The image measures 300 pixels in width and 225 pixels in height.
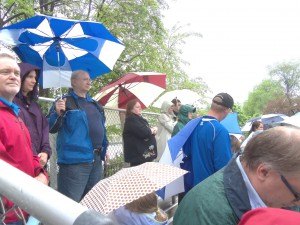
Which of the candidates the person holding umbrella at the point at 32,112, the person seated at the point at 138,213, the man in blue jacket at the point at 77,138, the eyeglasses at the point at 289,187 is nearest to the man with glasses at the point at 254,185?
the eyeglasses at the point at 289,187

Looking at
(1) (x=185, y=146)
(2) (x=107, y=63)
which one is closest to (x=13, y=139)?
(1) (x=185, y=146)

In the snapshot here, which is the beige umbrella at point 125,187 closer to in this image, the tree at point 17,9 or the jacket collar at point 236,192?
the jacket collar at point 236,192

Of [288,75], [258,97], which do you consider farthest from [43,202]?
[258,97]

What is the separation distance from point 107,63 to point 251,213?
14.4ft

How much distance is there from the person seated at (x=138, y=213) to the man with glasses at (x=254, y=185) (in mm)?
1078

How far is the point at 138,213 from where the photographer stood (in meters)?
3.10

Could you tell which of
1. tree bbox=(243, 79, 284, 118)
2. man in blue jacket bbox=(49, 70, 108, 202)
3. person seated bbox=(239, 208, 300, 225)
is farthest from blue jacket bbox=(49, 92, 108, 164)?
tree bbox=(243, 79, 284, 118)

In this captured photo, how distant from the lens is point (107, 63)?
544 centimetres

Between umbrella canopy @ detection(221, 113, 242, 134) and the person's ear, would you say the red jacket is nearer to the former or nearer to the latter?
the person's ear

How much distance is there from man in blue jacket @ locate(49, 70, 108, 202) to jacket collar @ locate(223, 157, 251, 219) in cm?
276

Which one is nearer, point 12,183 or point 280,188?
point 12,183

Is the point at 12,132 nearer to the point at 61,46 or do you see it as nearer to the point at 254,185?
the point at 254,185

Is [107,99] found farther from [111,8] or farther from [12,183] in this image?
[12,183]

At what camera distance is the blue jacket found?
4543 mm
